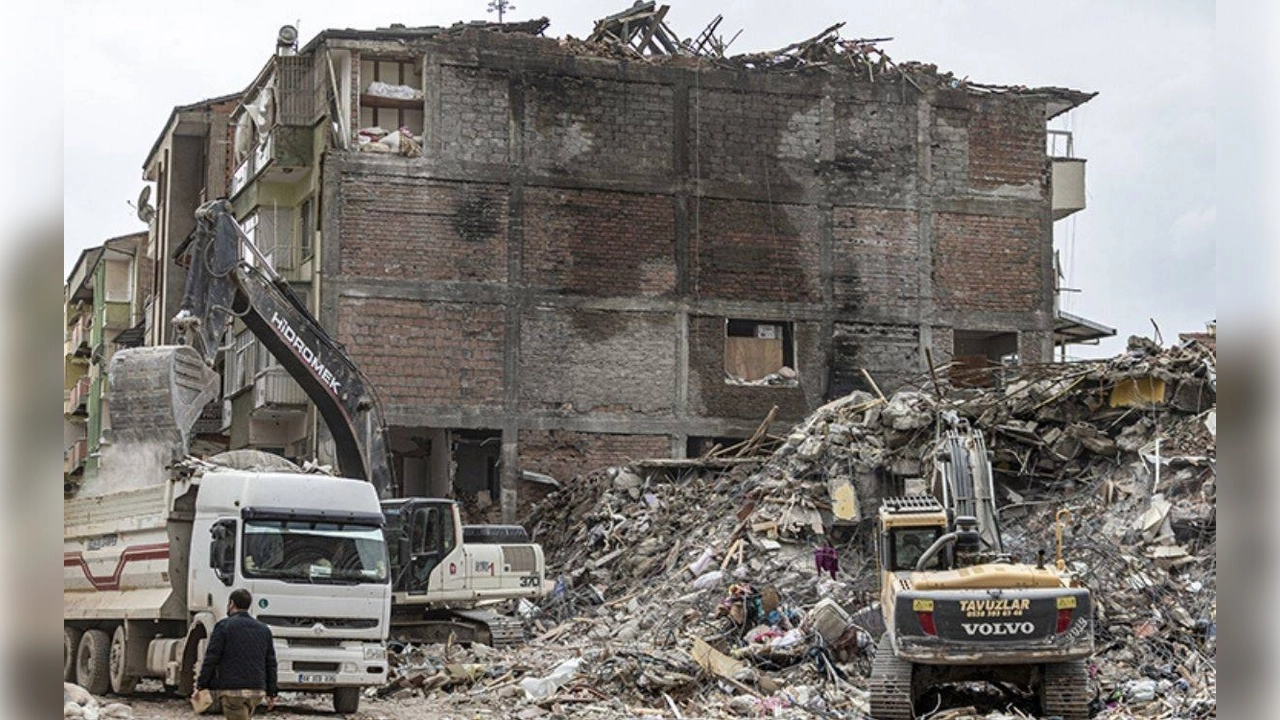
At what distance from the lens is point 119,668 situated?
20609mm

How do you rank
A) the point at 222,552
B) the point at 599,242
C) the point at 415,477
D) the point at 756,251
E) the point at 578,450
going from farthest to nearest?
the point at 756,251 → the point at 415,477 → the point at 599,242 → the point at 578,450 → the point at 222,552

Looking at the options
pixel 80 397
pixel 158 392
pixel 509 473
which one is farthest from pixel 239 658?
pixel 80 397

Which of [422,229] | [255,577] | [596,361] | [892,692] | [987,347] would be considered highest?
[422,229]

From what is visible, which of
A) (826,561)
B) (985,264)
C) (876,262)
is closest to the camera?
(826,561)

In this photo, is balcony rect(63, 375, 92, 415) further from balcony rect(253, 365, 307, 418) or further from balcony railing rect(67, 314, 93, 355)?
balcony rect(253, 365, 307, 418)

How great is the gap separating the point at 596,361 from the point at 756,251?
4.68m

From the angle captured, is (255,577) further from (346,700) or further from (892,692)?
(892,692)

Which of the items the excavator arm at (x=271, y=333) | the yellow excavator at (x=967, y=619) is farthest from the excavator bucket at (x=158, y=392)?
the yellow excavator at (x=967, y=619)

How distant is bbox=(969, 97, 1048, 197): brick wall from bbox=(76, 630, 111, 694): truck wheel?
24.7 meters

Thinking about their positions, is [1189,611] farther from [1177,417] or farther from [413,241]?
[413,241]

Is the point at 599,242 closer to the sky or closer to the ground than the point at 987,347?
closer to the sky

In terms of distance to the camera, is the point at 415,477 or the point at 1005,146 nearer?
the point at 415,477

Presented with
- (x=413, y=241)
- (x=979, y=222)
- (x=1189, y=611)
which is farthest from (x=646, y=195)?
(x=1189, y=611)

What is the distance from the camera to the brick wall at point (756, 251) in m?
37.4
